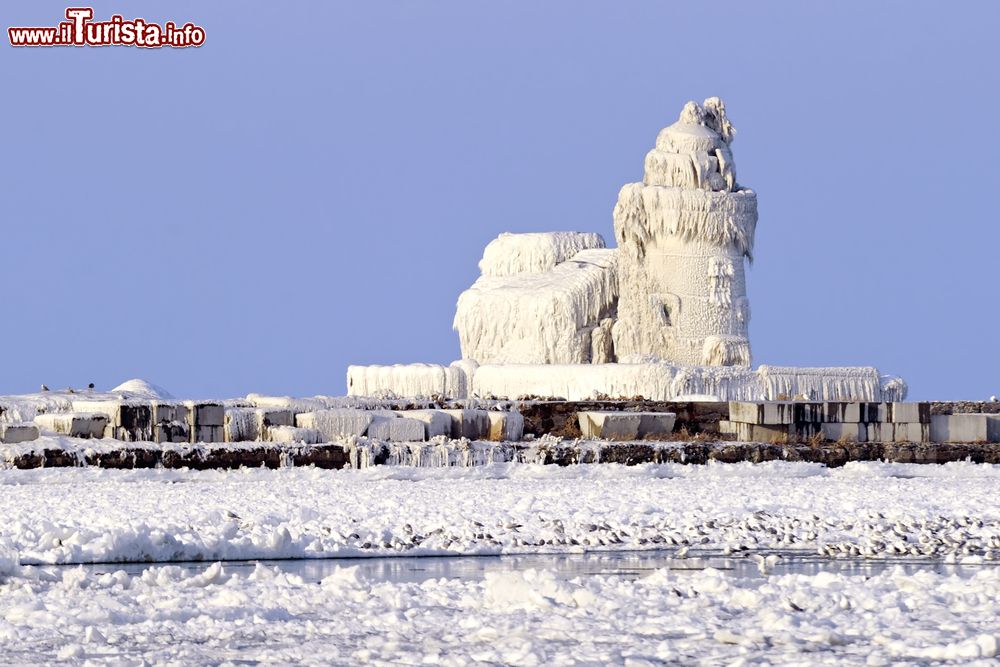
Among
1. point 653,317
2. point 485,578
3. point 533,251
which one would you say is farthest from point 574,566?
point 533,251

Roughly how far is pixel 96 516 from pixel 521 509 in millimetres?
2812

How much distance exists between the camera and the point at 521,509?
12125mm

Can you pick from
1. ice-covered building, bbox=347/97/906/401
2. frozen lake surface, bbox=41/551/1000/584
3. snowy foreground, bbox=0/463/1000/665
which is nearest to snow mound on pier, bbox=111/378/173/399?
ice-covered building, bbox=347/97/906/401

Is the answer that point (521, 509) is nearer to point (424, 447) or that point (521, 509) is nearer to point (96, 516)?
point (96, 516)

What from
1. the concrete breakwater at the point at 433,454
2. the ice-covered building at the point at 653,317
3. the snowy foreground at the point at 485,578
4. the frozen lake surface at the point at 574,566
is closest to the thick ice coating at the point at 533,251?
the ice-covered building at the point at 653,317

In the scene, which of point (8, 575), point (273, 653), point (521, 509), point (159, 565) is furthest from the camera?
point (521, 509)

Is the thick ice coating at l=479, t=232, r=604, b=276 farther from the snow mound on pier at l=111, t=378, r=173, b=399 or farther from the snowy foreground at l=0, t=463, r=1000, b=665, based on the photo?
the snowy foreground at l=0, t=463, r=1000, b=665

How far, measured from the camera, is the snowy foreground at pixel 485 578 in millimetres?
6977

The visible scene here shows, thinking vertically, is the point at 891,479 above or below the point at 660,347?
below

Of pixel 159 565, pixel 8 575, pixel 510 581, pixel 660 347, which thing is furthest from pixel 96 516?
pixel 660 347

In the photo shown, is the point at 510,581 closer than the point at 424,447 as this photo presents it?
Yes

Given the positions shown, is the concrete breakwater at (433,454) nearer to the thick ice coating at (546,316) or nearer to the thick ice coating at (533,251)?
the thick ice coating at (546,316)

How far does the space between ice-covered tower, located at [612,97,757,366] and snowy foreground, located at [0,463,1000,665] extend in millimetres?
8437

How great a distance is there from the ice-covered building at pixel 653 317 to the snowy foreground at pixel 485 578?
6485 millimetres
